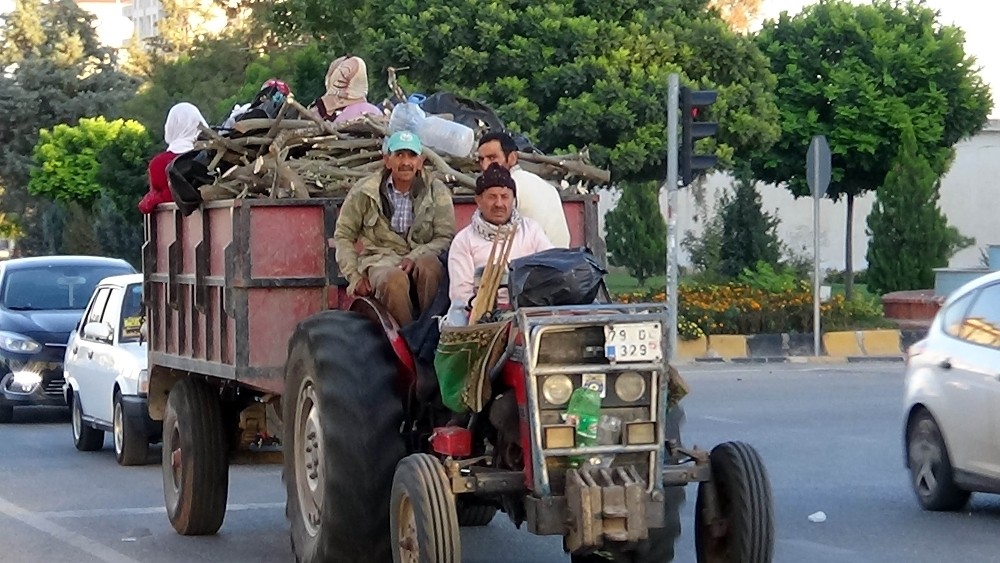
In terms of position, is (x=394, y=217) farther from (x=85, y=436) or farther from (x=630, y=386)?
(x=85, y=436)

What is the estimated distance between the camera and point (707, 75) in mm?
28750

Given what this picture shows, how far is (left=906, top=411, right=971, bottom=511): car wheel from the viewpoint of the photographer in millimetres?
11328

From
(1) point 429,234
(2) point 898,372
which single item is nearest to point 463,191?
(1) point 429,234

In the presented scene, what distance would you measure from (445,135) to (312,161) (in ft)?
2.36

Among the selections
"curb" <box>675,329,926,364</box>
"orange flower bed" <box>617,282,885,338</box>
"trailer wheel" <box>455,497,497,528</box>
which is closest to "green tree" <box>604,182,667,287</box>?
"orange flower bed" <box>617,282,885,338</box>

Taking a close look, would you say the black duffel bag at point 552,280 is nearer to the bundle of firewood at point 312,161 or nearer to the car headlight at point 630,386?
the car headlight at point 630,386

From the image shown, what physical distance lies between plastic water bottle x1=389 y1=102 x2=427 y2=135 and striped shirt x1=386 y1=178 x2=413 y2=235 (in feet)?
2.85

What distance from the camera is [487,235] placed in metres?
7.96

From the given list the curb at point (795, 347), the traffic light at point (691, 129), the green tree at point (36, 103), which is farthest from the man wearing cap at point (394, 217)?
the green tree at point (36, 103)

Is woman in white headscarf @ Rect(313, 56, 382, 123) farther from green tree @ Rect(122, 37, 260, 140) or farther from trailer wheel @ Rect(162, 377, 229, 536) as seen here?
green tree @ Rect(122, 37, 260, 140)

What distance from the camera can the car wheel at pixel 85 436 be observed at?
16219 millimetres

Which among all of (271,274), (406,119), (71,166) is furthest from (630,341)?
(71,166)

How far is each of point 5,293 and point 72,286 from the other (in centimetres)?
70

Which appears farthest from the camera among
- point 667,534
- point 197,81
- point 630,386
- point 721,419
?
point 197,81
